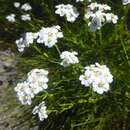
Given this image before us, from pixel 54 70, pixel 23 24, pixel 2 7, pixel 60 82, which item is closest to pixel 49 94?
pixel 60 82

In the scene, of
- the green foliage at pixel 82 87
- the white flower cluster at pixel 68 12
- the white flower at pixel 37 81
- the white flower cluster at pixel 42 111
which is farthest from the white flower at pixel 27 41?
the white flower cluster at pixel 42 111

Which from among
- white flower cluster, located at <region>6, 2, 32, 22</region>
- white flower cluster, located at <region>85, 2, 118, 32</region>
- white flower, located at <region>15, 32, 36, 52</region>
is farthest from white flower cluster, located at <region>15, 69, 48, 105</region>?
white flower cluster, located at <region>6, 2, 32, 22</region>

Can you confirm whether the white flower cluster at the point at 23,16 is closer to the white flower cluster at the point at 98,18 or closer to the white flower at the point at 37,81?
the white flower cluster at the point at 98,18

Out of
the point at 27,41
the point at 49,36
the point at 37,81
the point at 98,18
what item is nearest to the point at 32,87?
→ the point at 37,81

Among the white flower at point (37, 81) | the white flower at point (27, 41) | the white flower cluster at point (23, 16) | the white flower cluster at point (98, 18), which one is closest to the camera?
the white flower at point (37, 81)

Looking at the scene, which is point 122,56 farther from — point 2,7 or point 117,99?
point 2,7

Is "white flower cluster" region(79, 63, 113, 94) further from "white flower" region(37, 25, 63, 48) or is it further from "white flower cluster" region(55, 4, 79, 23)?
A: "white flower cluster" region(55, 4, 79, 23)
